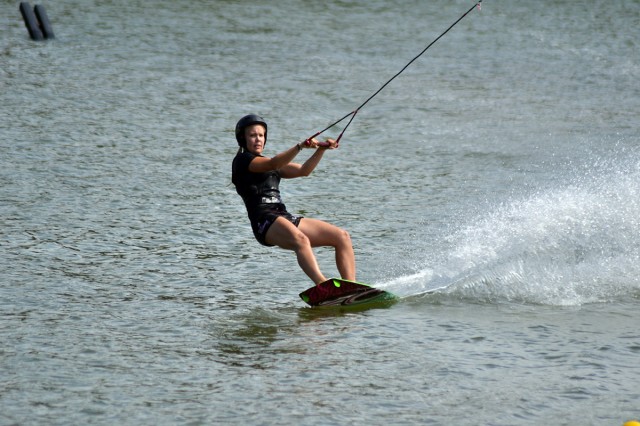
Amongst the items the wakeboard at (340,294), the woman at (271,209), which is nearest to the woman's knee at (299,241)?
the woman at (271,209)

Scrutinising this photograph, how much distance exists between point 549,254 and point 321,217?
269 centimetres

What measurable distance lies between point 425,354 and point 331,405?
1141mm

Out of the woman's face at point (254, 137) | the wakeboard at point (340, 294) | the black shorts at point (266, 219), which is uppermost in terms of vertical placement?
the woman's face at point (254, 137)

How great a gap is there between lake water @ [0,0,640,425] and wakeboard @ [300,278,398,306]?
134 millimetres

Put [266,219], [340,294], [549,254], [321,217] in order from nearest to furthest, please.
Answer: [340,294], [266,219], [549,254], [321,217]

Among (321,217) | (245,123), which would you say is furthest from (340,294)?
(321,217)

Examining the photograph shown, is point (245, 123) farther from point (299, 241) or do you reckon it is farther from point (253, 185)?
point (299, 241)

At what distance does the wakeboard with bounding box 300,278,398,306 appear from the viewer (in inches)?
Answer: 316

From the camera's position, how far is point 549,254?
940cm

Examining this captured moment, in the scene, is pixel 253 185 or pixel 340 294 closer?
pixel 340 294

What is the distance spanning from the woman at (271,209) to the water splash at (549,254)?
65cm

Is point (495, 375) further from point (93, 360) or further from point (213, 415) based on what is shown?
point (93, 360)

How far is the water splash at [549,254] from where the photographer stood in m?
8.68

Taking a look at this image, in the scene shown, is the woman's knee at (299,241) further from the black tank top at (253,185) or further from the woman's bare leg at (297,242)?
the black tank top at (253,185)
